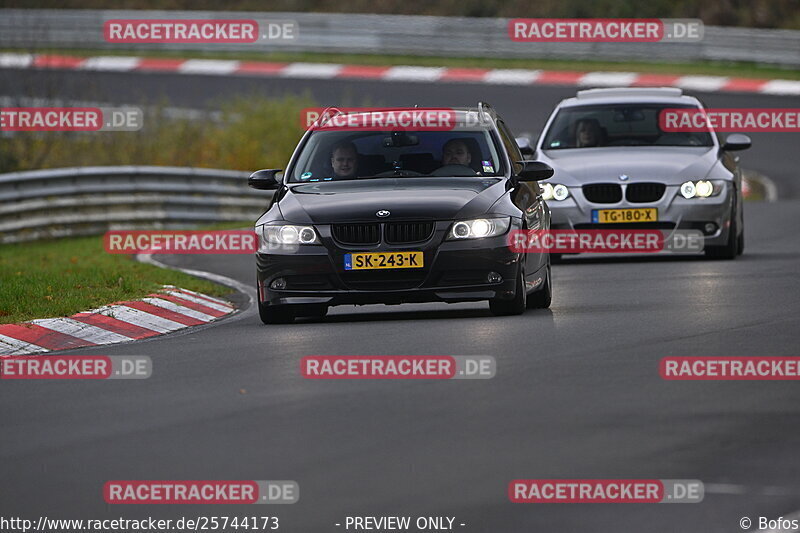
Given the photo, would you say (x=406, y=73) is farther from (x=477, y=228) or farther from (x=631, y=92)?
(x=477, y=228)

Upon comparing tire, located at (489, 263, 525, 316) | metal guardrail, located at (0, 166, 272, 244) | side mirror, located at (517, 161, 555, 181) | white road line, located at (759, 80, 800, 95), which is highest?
side mirror, located at (517, 161, 555, 181)

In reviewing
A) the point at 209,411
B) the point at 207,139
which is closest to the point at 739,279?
the point at 209,411

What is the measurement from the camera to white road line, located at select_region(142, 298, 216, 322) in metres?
14.6

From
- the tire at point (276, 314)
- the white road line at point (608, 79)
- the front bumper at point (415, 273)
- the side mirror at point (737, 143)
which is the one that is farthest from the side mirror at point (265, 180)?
the white road line at point (608, 79)

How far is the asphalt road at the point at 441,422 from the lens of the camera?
6.95 meters

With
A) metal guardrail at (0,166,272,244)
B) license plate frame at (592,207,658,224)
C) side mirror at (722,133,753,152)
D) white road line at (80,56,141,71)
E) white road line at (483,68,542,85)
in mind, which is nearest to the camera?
license plate frame at (592,207,658,224)

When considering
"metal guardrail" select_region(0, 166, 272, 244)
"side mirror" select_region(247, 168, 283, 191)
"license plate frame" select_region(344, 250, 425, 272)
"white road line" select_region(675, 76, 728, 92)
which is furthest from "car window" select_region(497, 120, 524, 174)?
"white road line" select_region(675, 76, 728, 92)

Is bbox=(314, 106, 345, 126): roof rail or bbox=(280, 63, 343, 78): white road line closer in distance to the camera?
bbox=(314, 106, 345, 126): roof rail

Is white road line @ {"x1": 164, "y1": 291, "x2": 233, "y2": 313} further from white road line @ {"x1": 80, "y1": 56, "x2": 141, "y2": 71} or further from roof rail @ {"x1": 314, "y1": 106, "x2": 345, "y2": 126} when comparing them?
white road line @ {"x1": 80, "y1": 56, "x2": 141, "y2": 71}

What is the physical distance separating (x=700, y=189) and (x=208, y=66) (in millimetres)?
26294

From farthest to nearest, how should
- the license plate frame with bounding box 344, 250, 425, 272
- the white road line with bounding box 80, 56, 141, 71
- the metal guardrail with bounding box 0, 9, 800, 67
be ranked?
1. the white road line with bounding box 80, 56, 141, 71
2. the metal guardrail with bounding box 0, 9, 800, 67
3. the license plate frame with bounding box 344, 250, 425, 272

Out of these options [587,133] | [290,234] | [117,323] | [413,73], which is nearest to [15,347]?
[117,323]

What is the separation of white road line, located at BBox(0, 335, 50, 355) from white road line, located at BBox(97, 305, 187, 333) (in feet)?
4.30

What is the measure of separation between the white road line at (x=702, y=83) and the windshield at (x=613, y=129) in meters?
18.8
